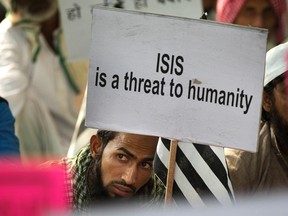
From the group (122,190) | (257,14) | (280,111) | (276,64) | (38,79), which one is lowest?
(38,79)

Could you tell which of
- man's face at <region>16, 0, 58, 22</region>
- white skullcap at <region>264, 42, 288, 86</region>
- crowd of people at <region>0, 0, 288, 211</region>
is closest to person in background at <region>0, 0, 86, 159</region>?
man's face at <region>16, 0, 58, 22</region>

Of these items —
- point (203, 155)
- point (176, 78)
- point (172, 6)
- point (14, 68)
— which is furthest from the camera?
point (14, 68)

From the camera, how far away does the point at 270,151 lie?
5.64 metres

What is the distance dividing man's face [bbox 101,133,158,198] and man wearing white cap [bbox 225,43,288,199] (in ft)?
1.98

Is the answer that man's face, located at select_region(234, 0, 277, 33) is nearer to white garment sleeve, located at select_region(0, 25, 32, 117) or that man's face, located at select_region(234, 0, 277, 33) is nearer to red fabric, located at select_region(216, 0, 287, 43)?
red fabric, located at select_region(216, 0, 287, 43)

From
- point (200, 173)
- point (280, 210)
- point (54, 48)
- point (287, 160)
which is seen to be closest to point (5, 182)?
point (280, 210)

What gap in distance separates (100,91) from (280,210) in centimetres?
211

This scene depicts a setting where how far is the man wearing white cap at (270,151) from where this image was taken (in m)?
5.53

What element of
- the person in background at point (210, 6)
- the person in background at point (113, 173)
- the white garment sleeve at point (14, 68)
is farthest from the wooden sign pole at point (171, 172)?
the person in background at point (210, 6)

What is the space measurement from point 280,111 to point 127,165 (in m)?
1.01

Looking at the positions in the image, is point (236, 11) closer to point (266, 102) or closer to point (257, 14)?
point (257, 14)

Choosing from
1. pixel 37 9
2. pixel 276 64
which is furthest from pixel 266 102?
pixel 37 9

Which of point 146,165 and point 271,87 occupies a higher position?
point 271,87

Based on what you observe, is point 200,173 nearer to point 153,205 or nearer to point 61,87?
point 153,205
